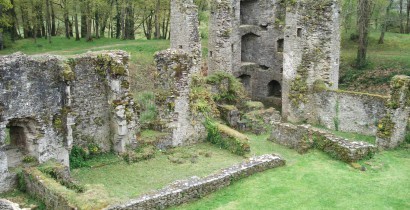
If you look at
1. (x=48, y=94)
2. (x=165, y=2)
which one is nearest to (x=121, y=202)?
(x=48, y=94)

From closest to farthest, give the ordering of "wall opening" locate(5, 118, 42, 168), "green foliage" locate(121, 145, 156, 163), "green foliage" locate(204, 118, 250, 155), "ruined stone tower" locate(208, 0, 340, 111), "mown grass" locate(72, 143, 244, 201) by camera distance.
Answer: "mown grass" locate(72, 143, 244, 201)
"wall opening" locate(5, 118, 42, 168)
"green foliage" locate(121, 145, 156, 163)
"green foliage" locate(204, 118, 250, 155)
"ruined stone tower" locate(208, 0, 340, 111)

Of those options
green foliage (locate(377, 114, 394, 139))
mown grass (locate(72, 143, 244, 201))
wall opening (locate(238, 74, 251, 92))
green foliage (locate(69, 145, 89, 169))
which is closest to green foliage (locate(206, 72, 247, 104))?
mown grass (locate(72, 143, 244, 201))

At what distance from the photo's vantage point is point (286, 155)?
61.4 feet

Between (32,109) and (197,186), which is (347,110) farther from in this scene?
(32,109)

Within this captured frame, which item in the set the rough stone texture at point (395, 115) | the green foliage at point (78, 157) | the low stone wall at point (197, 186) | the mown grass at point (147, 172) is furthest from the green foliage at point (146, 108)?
the rough stone texture at point (395, 115)

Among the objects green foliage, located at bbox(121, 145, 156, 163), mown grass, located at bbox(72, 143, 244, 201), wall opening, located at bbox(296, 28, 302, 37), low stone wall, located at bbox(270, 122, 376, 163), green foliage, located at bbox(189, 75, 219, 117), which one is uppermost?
wall opening, located at bbox(296, 28, 302, 37)

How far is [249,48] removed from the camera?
33375 millimetres

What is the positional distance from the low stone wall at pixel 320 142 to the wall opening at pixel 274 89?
1239 centimetres

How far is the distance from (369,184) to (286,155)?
171 inches

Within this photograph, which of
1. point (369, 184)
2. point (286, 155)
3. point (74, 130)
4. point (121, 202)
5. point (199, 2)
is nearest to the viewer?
point (121, 202)

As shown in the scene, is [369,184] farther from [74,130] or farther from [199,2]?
[199,2]

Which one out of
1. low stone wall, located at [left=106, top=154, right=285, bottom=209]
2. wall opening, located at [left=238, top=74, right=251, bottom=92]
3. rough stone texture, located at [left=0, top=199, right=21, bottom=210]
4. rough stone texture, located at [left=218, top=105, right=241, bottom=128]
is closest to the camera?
rough stone texture, located at [left=0, top=199, right=21, bottom=210]

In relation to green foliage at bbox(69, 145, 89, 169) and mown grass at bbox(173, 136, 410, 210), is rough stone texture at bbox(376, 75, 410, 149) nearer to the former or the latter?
mown grass at bbox(173, 136, 410, 210)

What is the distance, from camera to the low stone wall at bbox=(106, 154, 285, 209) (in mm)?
13000
